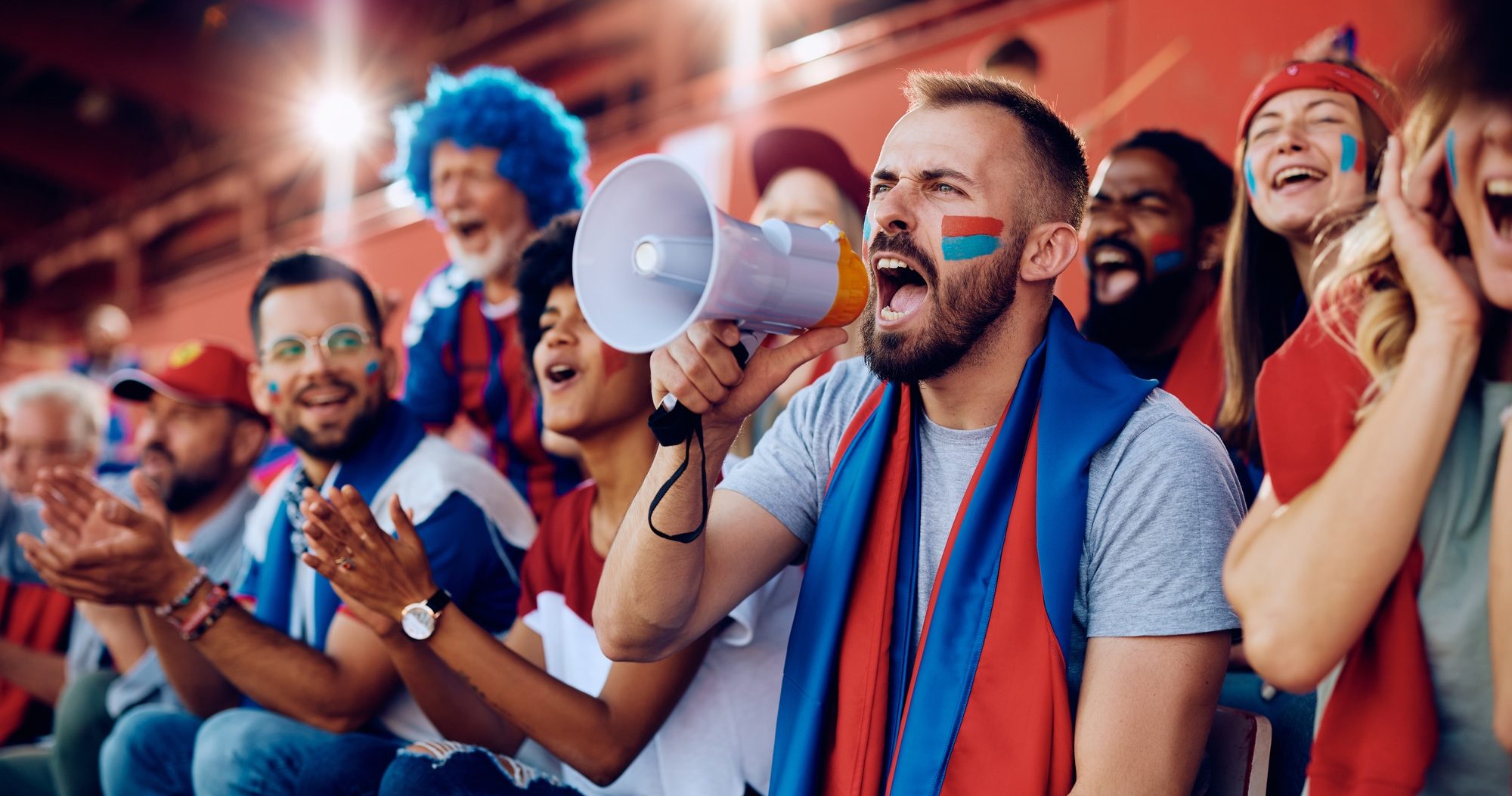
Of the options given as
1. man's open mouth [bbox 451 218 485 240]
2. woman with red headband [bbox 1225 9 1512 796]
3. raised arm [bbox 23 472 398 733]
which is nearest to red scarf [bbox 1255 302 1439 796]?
woman with red headband [bbox 1225 9 1512 796]

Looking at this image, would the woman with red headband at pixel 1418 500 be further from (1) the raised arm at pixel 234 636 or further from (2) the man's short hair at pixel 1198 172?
(1) the raised arm at pixel 234 636

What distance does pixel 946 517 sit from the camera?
1.82 meters

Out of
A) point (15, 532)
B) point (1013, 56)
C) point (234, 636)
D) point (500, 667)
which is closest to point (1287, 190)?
point (500, 667)

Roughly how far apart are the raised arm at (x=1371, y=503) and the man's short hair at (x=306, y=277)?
2384 mm

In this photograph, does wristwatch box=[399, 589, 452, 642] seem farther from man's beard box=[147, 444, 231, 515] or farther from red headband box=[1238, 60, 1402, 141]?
red headband box=[1238, 60, 1402, 141]

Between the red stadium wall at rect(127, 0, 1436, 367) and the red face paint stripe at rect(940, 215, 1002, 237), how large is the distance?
1.56 m

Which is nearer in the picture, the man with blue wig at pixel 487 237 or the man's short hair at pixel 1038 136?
the man's short hair at pixel 1038 136

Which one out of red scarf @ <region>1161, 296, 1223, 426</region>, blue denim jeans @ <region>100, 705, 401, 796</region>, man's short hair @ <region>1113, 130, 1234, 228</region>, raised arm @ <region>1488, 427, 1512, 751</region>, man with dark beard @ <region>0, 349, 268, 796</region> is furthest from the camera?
man with dark beard @ <region>0, 349, 268, 796</region>

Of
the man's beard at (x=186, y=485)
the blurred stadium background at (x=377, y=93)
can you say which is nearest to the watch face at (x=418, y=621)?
the blurred stadium background at (x=377, y=93)

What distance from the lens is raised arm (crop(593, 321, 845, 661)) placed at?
5.38 ft

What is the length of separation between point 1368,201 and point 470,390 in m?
2.42

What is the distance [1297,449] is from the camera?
1.40 metres

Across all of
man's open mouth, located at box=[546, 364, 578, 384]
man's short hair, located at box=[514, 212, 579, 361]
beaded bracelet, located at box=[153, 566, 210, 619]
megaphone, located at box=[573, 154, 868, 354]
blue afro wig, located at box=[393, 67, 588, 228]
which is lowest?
beaded bracelet, located at box=[153, 566, 210, 619]

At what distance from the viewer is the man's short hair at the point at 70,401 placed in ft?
15.1
